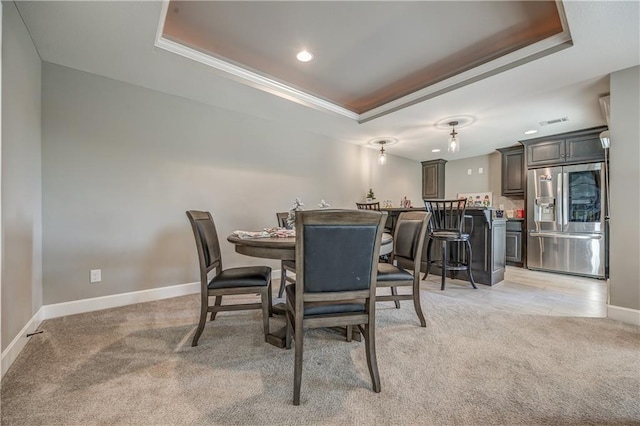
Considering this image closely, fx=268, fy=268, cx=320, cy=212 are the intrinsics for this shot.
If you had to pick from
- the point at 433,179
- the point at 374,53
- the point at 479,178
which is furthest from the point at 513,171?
the point at 374,53

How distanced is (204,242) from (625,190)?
3.59 m

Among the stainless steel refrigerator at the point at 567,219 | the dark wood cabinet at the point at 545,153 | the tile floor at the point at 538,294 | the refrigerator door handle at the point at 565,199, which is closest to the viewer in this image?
the tile floor at the point at 538,294

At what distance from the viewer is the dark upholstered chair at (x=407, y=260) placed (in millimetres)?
2027

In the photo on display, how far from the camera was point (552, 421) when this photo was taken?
3.97ft

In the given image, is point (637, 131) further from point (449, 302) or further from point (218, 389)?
point (218, 389)

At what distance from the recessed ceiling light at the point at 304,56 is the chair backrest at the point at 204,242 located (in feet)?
5.65

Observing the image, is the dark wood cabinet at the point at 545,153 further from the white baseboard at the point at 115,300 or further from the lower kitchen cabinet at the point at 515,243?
the white baseboard at the point at 115,300

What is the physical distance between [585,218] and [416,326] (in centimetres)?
377

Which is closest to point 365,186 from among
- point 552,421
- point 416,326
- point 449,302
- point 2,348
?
point 449,302

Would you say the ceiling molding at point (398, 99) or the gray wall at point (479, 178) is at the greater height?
the ceiling molding at point (398, 99)

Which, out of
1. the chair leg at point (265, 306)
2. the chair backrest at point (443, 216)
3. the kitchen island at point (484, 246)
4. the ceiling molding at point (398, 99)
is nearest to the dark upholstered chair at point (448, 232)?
the chair backrest at point (443, 216)

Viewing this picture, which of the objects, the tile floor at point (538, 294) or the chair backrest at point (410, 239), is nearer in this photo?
the chair backrest at point (410, 239)

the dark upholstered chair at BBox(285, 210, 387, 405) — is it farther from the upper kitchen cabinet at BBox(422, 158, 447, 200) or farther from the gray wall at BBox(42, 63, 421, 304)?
→ the upper kitchen cabinet at BBox(422, 158, 447, 200)

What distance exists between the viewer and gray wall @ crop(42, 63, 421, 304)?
7.93 ft
